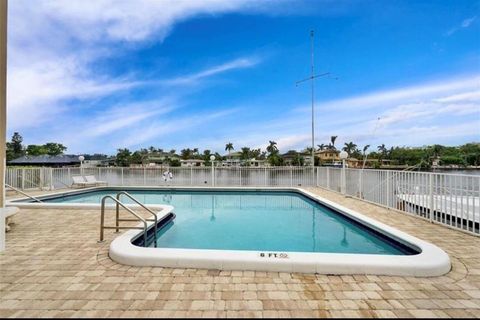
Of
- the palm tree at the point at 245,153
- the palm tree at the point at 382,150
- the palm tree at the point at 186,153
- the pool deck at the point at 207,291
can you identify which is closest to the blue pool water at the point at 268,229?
the pool deck at the point at 207,291

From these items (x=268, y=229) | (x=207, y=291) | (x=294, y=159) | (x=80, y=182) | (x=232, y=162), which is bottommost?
Answer: (x=268, y=229)

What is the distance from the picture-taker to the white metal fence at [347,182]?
192 inches

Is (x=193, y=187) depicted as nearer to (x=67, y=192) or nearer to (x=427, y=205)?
(x=67, y=192)

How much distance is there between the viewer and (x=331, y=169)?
36.0 feet

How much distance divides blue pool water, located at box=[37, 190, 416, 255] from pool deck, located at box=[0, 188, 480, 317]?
1545mm

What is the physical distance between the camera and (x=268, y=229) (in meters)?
6.28

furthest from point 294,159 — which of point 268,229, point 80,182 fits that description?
point 268,229

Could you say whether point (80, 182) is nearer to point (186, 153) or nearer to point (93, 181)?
point (93, 181)

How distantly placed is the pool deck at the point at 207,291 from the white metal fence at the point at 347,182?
4.73 ft

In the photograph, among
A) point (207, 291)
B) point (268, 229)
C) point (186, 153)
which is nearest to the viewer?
point (207, 291)

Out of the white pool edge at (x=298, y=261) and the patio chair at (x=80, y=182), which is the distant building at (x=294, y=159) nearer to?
the patio chair at (x=80, y=182)

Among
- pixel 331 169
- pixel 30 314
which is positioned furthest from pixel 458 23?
pixel 30 314

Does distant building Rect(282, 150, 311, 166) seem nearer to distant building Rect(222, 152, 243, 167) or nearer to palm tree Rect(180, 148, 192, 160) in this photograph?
distant building Rect(222, 152, 243, 167)

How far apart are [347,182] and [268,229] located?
460 centimetres
